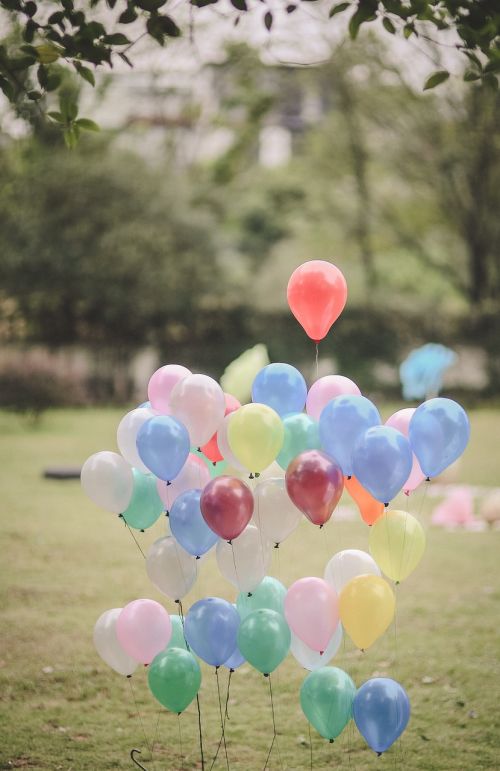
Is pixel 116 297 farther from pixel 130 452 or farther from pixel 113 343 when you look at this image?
pixel 130 452

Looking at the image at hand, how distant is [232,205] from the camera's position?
25.6 metres

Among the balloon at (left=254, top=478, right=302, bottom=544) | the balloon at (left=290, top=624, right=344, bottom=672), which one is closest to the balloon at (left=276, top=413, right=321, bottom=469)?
the balloon at (left=254, top=478, right=302, bottom=544)

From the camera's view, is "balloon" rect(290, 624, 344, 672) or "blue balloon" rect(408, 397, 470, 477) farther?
"balloon" rect(290, 624, 344, 672)

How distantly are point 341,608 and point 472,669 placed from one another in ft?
6.67

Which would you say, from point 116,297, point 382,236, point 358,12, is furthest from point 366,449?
point 382,236

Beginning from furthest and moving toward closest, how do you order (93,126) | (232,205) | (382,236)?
(232,205) < (382,236) < (93,126)

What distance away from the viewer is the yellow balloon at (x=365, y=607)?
3.27m

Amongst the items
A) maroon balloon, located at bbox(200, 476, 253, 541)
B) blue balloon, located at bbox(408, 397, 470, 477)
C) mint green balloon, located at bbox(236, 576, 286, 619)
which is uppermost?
blue balloon, located at bbox(408, 397, 470, 477)

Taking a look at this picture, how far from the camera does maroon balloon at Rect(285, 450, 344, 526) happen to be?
316 cm

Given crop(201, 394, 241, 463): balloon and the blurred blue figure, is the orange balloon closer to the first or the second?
crop(201, 394, 241, 463): balloon

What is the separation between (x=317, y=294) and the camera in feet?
12.3

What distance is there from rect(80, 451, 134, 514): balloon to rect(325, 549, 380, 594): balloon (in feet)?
3.31

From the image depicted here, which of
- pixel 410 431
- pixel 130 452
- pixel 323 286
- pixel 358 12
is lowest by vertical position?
pixel 130 452

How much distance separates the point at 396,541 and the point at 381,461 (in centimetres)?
44
